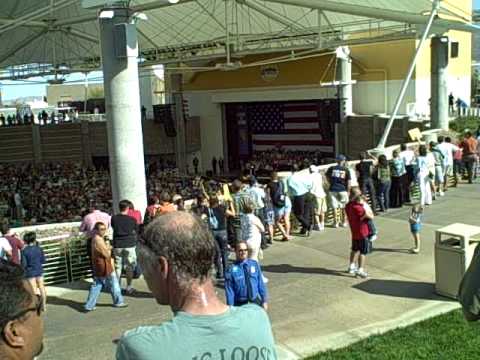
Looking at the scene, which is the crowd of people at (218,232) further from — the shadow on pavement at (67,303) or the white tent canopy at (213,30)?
the white tent canopy at (213,30)

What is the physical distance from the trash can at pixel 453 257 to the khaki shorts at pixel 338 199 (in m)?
5.37

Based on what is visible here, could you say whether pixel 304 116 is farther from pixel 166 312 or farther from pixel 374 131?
pixel 166 312

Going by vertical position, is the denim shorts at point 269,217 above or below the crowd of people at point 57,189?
above

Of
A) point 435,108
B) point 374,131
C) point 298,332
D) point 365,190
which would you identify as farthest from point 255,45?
point 298,332

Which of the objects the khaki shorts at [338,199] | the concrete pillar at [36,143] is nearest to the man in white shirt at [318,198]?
the khaki shorts at [338,199]

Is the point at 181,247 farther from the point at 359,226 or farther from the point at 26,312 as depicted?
the point at 359,226

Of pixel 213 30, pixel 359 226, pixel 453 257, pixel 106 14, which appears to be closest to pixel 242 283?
pixel 453 257

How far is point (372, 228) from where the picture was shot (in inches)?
422

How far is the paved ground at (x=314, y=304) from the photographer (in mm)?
8305

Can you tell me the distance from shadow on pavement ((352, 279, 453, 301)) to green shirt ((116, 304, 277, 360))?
299 inches

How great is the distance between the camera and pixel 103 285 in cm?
1002

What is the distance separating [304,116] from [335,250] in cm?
2636

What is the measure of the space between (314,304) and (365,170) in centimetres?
707

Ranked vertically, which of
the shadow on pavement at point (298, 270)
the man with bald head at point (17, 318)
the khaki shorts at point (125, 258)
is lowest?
the shadow on pavement at point (298, 270)
